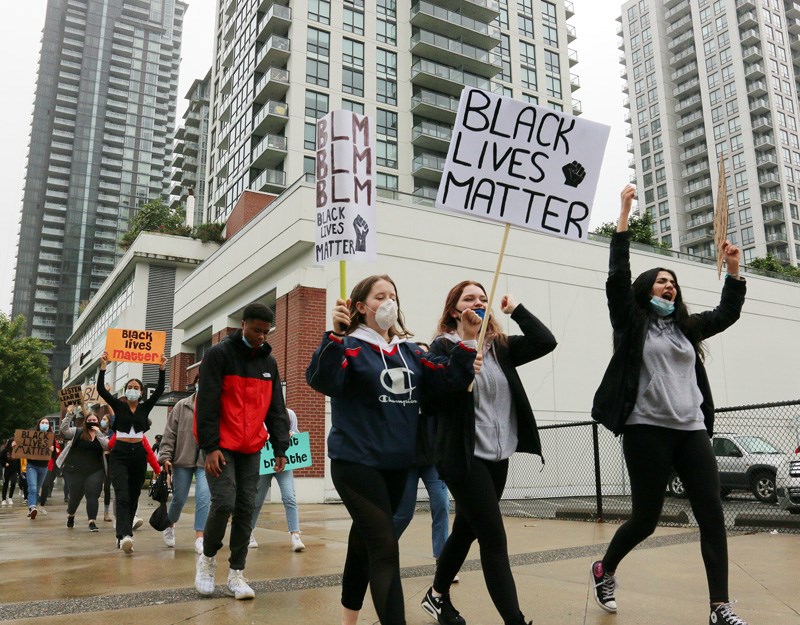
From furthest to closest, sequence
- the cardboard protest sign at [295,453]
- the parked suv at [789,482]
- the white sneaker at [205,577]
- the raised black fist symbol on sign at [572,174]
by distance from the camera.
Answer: the parked suv at [789,482] → the cardboard protest sign at [295,453] → the white sneaker at [205,577] → the raised black fist symbol on sign at [572,174]

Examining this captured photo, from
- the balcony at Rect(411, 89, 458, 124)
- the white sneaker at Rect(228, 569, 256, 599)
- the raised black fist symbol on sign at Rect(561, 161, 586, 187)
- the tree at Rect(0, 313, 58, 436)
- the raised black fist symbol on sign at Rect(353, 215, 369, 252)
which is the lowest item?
the white sneaker at Rect(228, 569, 256, 599)

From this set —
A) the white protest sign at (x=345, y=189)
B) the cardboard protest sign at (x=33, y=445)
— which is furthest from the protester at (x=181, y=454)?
the cardboard protest sign at (x=33, y=445)

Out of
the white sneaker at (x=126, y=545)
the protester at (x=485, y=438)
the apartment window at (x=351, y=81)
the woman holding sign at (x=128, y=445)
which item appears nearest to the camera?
the protester at (x=485, y=438)

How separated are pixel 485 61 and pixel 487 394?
4658 centimetres

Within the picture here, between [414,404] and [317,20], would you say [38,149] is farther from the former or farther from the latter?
[414,404]

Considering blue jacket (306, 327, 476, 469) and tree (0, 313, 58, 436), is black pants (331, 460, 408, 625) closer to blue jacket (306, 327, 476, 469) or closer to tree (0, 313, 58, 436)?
blue jacket (306, 327, 476, 469)

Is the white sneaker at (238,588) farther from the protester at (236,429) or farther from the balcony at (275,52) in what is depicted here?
the balcony at (275,52)

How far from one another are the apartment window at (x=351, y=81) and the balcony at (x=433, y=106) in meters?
3.94

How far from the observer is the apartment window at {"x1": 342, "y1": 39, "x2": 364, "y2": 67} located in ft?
137

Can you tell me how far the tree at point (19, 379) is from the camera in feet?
151

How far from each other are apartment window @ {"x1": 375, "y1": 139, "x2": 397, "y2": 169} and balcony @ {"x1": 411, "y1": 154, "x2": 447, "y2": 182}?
4.20 ft

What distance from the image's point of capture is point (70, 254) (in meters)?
135

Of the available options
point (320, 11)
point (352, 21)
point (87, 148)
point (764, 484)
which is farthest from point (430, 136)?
point (87, 148)

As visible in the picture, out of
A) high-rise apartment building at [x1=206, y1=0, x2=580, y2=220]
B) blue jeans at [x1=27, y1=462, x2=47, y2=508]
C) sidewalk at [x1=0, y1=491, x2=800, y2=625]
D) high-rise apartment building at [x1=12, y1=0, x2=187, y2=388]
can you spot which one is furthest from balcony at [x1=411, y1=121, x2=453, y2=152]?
high-rise apartment building at [x1=12, y1=0, x2=187, y2=388]
